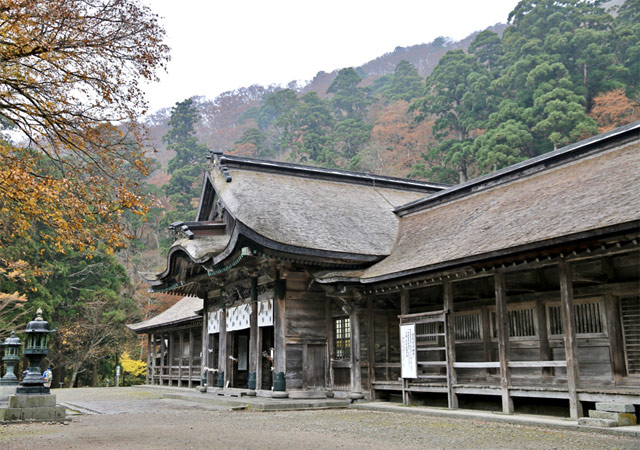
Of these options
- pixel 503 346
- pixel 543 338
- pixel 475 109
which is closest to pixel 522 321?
pixel 543 338

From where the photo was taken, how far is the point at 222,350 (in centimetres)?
1961

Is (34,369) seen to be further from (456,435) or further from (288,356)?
(456,435)

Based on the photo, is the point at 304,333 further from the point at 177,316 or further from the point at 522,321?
the point at 177,316

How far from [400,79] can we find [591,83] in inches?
1026

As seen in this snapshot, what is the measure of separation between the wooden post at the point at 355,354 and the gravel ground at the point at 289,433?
2.11 metres

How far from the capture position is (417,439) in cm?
880

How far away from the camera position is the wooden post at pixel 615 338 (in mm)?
11859

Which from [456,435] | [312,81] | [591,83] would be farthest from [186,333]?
[312,81]

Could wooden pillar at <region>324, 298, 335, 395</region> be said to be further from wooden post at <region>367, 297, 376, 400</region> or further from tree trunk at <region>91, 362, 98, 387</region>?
tree trunk at <region>91, 362, 98, 387</region>

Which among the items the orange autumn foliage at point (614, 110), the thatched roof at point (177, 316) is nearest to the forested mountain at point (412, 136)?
the orange autumn foliage at point (614, 110)

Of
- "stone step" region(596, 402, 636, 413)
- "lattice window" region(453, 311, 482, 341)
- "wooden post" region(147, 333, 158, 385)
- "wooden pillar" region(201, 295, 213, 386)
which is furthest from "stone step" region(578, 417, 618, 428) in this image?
"wooden post" region(147, 333, 158, 385)

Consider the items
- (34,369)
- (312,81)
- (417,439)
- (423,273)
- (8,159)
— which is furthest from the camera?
(312,81)

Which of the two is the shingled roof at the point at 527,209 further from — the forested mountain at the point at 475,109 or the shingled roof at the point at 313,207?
the forested mountain at the point at 475,109

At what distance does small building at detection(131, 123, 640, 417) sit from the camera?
11.2 metres
